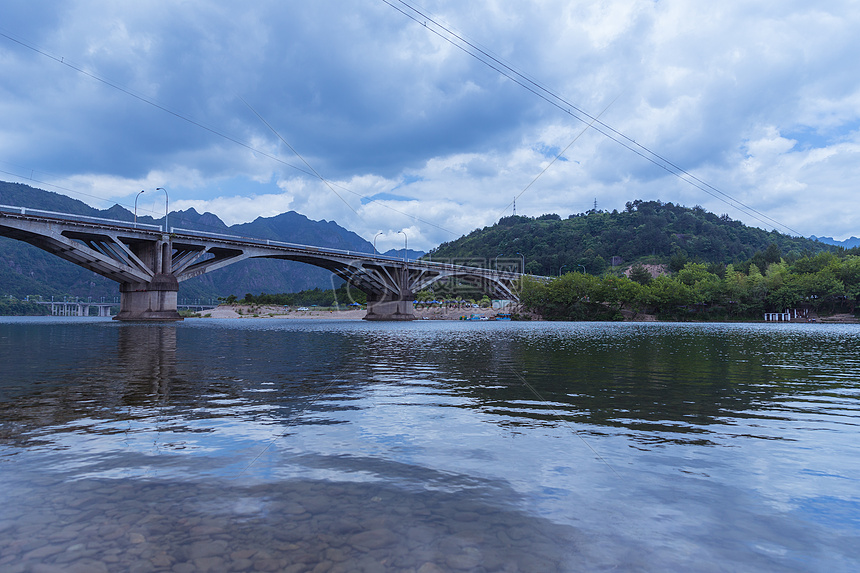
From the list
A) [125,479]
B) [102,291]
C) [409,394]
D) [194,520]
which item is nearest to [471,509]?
[194,520]

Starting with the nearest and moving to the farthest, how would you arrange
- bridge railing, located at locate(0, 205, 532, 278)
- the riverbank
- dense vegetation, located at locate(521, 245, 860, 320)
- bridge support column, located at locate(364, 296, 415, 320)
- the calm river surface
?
1. the calm river surface
2. bridge railing, located at locate(0, 205, 532, 278)
3. dense vegetation, located at locate(521, 245, 860, 320)
4. bridge support column, located at locate(364, 296, 415, 320)
5. the riverbank

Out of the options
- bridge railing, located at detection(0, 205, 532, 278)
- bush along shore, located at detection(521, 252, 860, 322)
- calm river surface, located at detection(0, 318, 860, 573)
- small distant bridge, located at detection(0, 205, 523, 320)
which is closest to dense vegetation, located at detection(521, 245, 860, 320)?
bush along shore, located at detection(521, 252, 860, 322)

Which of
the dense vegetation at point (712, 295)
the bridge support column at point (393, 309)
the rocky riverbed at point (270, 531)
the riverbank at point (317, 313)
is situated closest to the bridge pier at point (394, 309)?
the bridge support column at point (393, 309)

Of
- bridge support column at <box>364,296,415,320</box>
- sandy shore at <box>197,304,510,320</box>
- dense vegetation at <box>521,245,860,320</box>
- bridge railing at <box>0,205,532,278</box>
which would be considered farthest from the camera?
sandy shore at <box>197,304,510,320</box>

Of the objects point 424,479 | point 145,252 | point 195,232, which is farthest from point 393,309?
point 424,479

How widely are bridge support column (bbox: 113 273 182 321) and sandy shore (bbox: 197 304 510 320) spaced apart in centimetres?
6558

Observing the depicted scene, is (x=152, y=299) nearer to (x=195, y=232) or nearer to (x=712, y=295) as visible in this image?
(x=195, y=232)

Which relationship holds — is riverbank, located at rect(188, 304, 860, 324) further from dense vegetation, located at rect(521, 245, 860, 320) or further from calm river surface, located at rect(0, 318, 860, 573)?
calm river surface, located at rect(0, 318, 860, 573)

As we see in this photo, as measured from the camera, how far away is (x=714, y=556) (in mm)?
4055

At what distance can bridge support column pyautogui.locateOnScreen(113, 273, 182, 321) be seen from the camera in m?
64.6

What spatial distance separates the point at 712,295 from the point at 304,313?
110 metres

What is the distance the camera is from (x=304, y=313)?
14688 cm

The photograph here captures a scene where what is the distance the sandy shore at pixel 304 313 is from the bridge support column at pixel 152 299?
2582 inches

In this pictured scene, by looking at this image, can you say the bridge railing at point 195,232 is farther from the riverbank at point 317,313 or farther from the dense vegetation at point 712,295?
the dense vegetation at point 712,295
